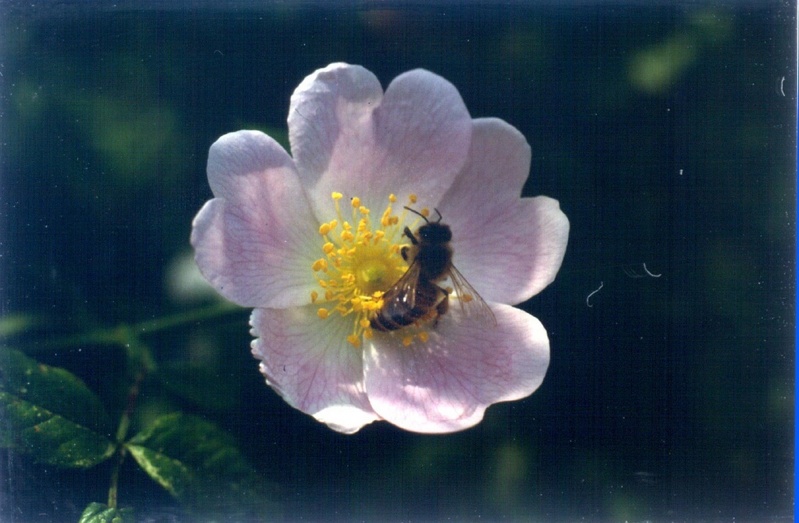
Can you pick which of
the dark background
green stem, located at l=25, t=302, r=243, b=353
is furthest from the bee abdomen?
green stem, located at l=25, t=302, r=243, b=353

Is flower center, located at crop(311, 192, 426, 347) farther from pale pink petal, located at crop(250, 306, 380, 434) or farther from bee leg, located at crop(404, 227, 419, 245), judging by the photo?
bee leg, located at crop(404, 227, 419, 245)

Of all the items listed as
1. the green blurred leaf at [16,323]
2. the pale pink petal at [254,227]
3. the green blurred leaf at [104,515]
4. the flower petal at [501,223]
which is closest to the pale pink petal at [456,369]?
the flower petal at [501,223]

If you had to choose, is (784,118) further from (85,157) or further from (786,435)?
(85,157)

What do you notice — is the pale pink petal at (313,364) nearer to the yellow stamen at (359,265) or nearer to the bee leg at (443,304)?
the yellow stamen at (359,265)

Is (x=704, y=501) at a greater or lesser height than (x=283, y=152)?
lesser

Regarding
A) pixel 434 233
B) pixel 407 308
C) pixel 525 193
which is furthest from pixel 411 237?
pixel 525 193

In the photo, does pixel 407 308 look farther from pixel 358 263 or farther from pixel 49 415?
pixel 49 415

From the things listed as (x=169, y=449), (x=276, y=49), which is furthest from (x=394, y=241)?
(x=169, y=449)
